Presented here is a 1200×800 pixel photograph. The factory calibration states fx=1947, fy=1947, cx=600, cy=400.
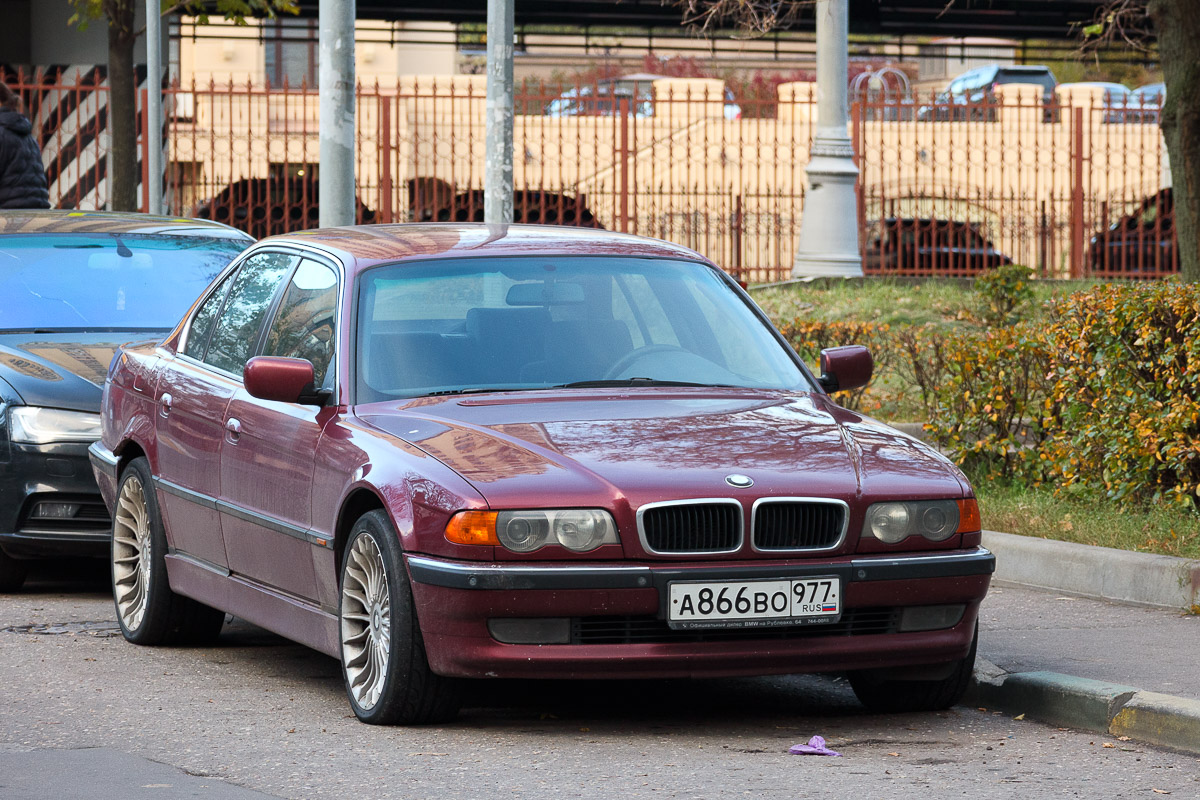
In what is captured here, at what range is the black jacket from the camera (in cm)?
1370

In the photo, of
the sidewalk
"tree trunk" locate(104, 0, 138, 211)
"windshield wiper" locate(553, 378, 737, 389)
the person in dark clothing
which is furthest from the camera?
"tree trunk" locate(104, 0, 138, 211)

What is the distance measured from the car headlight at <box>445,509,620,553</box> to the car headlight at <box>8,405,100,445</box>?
3.38m

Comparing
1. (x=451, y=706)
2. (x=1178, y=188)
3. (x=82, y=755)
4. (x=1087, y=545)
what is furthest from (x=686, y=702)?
(x=1178, y=188)

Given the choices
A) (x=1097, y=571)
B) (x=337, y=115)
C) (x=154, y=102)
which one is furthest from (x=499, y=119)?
(x=154, y=102)

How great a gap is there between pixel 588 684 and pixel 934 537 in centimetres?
139

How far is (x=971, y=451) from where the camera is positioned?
984cm

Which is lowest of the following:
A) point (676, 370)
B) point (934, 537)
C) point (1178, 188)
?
point (934, 537)

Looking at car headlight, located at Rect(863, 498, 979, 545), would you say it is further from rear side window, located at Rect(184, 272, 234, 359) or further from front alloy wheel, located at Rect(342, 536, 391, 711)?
rear side window, located at Rect(184, 272, 234, 359)

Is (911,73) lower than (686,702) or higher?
higher

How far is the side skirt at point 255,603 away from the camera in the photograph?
5883mm

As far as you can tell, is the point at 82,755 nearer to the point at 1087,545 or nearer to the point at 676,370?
the point at 676,370

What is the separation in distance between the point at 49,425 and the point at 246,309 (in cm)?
154

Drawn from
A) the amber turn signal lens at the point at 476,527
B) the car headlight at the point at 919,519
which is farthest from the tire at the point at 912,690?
the amber turn signal lens at the point at 476,527

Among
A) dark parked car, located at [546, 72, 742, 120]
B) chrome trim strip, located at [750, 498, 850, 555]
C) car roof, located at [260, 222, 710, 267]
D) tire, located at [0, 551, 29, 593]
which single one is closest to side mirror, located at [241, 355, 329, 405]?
car roof, located at [260, 222, 710, 267]
